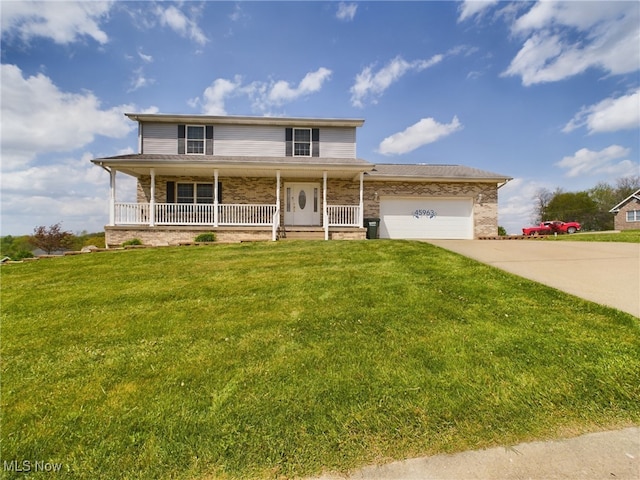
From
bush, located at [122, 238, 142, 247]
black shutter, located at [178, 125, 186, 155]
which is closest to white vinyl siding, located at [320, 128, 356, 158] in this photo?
black shutter, located at [178, 125, 186, 155]

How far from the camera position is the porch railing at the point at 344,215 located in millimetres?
13820

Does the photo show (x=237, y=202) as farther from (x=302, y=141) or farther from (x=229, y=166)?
(x=302, y=141)

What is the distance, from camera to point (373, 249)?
870cm

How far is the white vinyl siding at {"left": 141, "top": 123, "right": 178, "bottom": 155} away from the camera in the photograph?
14523mm

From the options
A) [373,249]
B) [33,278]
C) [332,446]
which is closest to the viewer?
[332,446]

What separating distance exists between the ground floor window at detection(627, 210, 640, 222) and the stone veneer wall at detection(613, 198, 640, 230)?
0.92ft

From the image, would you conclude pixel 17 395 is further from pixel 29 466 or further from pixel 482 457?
pixel 482 457

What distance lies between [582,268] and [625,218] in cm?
4044

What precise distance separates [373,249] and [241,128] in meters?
9.96

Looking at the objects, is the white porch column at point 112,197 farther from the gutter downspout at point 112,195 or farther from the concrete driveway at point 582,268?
the concrete driveway at point 582,268

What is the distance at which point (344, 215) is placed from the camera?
13.9 meters

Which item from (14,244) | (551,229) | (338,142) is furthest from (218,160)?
(551,229)

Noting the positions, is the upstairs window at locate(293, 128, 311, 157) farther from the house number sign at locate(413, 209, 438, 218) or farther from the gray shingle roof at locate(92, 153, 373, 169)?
the house number sign at locate(413, 209, 438, 218)

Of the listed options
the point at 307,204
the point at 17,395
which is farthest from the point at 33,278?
the point at 307,204
